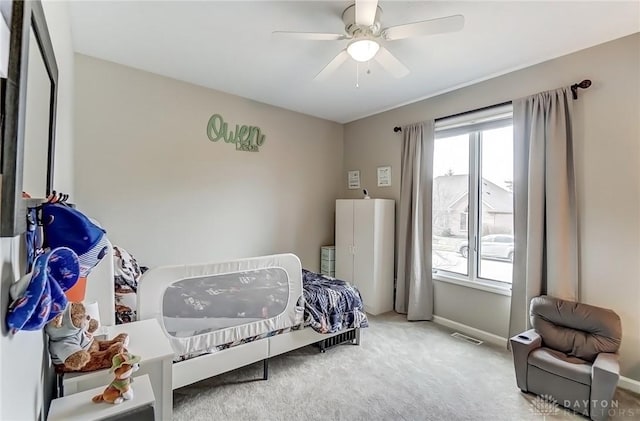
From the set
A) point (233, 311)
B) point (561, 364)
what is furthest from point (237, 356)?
point (561, 364)

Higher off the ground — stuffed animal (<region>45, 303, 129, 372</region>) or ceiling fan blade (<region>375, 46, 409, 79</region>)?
ceiling fan blade (<region>375, 46, 409, 79</region>)

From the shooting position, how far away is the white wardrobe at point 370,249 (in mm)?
3838

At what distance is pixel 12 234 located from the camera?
0.67 meters

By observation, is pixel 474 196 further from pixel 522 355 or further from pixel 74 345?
pixel 74 345

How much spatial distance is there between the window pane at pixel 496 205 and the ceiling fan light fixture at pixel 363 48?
187 centimetres

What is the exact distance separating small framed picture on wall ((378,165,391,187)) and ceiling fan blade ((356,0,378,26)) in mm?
2409

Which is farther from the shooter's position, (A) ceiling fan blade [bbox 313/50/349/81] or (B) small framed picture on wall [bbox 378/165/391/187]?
(B) small framed picture on wall [bbox 378/165/391/187]

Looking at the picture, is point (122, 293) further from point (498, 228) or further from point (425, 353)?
point (498, 228)

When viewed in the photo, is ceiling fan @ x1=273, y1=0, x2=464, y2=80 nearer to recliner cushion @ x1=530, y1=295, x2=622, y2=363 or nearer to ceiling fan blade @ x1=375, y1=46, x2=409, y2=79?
ceiling fan blade @ x1=375, y1=46, x2=409, y2=79

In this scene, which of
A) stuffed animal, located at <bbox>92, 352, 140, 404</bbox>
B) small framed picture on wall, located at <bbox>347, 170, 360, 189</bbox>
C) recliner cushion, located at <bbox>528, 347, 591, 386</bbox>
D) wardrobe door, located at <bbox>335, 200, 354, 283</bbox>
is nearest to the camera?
stuffed animal, located at <bbox>92, 352, 140, 404</bbox>

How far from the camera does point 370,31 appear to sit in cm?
203

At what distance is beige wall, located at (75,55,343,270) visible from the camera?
9.49ft

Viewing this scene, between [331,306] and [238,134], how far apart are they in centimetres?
239

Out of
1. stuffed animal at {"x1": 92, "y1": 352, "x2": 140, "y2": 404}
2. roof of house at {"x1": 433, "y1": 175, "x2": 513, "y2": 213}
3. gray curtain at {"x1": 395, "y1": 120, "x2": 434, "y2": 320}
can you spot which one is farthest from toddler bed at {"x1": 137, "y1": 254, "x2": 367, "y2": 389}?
roof of house at {"x1": 433, "y1": 175, "x2": 513, "y2": 213}
